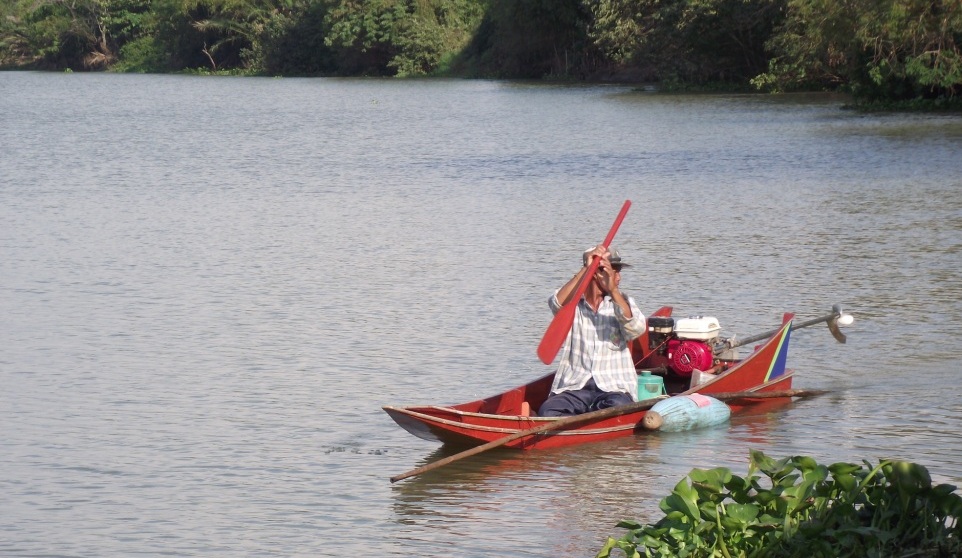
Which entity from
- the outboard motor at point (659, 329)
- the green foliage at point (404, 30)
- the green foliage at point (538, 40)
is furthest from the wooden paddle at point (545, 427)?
the green foliage at point (404, 30)

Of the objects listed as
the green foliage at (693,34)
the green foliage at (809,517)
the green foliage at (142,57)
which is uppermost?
the green foliage at (693,34)

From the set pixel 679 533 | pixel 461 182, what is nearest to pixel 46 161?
pixel 461 182

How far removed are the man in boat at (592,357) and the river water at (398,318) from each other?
30 centimetres

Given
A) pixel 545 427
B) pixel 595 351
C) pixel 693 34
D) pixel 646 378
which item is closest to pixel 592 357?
pixel 595 351

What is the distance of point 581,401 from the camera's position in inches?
335

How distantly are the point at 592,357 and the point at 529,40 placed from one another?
205 feet

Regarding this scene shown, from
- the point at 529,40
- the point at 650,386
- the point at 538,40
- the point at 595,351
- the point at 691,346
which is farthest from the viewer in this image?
the point at 529,40

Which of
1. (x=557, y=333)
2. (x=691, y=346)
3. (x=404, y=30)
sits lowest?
(x=691, y=346)

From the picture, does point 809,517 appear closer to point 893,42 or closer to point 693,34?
point 893,42

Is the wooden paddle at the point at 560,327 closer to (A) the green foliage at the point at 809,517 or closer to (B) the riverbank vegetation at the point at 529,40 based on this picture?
(A) the green foliage at the point at 809,517

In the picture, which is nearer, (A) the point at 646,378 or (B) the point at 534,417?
→ (B) the point at 534,417

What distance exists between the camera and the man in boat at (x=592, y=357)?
845cm

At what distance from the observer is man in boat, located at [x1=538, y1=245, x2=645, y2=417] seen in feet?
27.7

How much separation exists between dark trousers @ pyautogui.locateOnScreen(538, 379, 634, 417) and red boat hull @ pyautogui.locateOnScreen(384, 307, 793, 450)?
0.12 meters
